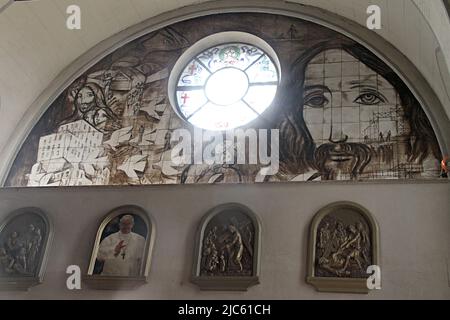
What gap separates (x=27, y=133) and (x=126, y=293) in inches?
127

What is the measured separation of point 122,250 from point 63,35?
3536 mm

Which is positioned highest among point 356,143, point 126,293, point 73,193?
point 356,143

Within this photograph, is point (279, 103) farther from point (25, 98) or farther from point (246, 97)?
point (25, 98)

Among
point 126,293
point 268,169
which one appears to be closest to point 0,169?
point 126,293

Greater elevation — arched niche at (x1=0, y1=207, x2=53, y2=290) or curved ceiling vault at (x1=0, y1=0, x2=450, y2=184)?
curved ceiling vault at (x1=0, y1=0, x2=450, y2=184)

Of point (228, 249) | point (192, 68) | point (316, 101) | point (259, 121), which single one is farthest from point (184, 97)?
point (228, 249)

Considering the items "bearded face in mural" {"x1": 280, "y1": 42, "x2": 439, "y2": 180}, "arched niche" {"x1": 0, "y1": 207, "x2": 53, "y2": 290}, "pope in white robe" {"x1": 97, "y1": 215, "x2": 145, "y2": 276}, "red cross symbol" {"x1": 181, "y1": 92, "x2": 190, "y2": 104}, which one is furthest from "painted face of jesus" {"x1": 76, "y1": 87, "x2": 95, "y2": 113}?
"bearded face in mural" {"x1": 280, "y1": 42, "x2": 439, "y2": 180}

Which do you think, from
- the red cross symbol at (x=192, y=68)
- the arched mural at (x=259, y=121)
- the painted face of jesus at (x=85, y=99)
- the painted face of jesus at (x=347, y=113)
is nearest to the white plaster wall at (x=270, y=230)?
the arched mural at (x=259, y=121)

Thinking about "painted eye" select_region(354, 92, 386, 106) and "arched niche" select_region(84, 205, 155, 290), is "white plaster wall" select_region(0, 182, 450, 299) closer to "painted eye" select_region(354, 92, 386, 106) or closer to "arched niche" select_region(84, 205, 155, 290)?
"arched niche" select_region(84, 205, 155, 290)

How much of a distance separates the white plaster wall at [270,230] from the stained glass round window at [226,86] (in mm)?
1479

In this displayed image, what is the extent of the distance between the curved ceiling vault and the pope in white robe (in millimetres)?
2351

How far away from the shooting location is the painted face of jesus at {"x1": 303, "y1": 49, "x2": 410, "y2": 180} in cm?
806

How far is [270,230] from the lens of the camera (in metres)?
7.34

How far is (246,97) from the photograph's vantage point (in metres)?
9.04
